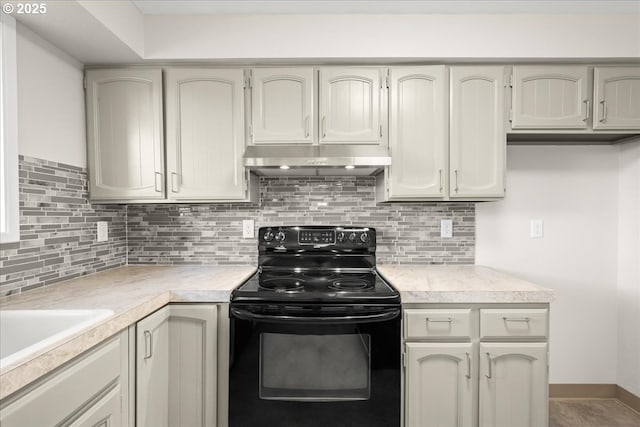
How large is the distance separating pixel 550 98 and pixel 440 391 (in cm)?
168

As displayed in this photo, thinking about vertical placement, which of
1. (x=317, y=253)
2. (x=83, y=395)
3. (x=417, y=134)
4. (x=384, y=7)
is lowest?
(x=83, y=395)

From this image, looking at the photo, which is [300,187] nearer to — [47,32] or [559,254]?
[47,32]

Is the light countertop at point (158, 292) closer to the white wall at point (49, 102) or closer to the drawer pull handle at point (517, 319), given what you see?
the drawer pull handle at point (517, 319)

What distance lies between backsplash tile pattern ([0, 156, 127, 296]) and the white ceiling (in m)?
1.01

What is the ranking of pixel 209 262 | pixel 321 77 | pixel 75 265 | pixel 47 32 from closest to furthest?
1. pixel 47 32
2. pixel 75 265
3. pixel 321 77
4. pixel 209 262


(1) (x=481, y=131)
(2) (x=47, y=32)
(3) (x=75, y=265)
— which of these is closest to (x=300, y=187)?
(1) (x=481, y=131)

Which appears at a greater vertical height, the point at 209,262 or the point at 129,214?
the point at 129,214

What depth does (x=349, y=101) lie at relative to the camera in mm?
2012

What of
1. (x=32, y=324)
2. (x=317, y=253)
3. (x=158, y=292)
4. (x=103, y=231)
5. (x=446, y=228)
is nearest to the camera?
(x=32, y=324)

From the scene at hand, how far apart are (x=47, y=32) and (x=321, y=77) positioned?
52.6 inches

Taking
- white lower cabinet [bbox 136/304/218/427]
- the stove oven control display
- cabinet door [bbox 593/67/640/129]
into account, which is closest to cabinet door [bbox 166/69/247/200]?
the stove oven control display

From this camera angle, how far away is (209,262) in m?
2.35

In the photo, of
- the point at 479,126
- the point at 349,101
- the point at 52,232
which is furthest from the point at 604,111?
the point at 52,232

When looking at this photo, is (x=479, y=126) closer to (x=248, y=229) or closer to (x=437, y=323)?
(x=437, y=323)
